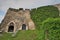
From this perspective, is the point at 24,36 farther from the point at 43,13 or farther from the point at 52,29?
the point at 43,13

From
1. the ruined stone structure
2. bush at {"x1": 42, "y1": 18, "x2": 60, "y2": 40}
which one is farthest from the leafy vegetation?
the ruined stone structure

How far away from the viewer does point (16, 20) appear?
115 feet

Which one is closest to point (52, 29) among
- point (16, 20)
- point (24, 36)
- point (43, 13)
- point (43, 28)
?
point (43, 28)

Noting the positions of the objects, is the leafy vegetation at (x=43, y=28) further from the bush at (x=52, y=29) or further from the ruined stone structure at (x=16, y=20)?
the ruined stone structure at (x=16, y=20)

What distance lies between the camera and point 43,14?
110ft

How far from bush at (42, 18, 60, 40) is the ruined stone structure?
1509cm

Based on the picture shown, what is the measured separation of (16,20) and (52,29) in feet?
56.5

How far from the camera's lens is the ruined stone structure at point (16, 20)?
34.5 metres

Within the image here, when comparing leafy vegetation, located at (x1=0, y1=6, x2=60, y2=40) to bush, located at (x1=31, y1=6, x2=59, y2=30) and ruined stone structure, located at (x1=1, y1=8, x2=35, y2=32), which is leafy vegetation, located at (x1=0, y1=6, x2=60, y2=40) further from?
ruined stone structure, located at (x1=1, y1=8, x2=35, y2=32)

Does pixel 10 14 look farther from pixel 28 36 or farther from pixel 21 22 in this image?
pixel 28 36

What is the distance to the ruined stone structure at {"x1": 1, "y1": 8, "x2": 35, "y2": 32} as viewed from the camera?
34.5 metres

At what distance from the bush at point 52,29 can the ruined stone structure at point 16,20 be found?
594 inches

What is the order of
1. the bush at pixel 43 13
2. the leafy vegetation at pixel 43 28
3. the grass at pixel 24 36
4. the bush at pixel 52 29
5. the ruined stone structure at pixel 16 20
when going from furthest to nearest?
the ruined stone structure at pixel 16 20 < the bush at pixel 43 13 < the grass at pixel 24 36 < the leafy vegetation at pixel 43 28 < the bush at pixel 52 29

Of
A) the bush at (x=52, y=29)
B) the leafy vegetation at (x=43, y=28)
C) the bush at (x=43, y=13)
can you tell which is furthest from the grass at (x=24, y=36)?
the bush at (x=43, y=13)
